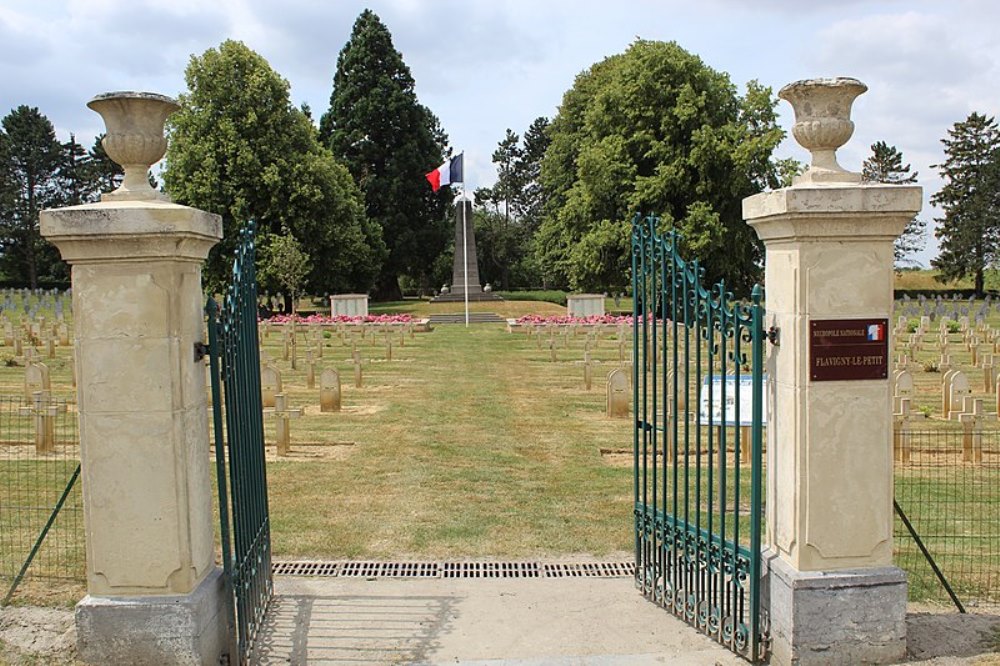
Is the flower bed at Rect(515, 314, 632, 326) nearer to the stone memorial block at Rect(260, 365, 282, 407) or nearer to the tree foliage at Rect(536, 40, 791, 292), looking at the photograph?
the tree foliage at Rect(536, 40, 791, 292)

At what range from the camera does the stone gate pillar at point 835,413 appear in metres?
4.44

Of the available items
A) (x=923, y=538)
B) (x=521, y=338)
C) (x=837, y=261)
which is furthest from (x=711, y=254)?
(x=837, y=261)

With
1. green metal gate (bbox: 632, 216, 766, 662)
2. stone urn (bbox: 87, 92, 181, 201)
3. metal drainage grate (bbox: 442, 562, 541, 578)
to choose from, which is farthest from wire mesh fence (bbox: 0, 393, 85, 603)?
green metal gate (bbox: 632, 216, 766, 662)

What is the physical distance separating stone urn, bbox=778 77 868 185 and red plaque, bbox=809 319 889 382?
772mm

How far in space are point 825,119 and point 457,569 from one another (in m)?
4.02

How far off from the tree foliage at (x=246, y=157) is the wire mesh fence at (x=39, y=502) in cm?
2659

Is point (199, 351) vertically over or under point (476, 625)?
over

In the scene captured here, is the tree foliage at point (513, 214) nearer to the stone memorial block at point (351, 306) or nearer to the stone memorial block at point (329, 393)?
the stone memorial block at point (351, 306)

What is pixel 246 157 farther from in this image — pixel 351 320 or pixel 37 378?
pixel 37 378

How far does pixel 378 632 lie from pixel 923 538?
15.2ft

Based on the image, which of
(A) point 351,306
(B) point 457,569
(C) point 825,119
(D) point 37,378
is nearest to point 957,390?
(B) point 457,569

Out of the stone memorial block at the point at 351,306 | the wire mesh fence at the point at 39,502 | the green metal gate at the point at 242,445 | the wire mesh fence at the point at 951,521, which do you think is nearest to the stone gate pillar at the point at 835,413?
the wire mesh fence at the point at 951,521

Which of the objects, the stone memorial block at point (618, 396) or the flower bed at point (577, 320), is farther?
the flower bed at point (577, 320)

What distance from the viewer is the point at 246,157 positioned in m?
38.5
